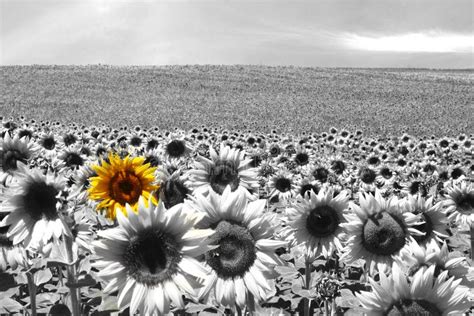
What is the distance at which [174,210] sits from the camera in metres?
2.43

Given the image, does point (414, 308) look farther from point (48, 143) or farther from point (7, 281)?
point (48, 143)

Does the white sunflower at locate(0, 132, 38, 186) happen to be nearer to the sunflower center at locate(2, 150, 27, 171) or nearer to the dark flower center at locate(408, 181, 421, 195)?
the sunflower center at locate(2, 150, 27, 171)

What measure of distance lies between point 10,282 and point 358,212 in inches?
137

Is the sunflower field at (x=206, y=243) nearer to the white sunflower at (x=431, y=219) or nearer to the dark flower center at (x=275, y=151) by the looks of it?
the white sunflower at (x=431, y=219)

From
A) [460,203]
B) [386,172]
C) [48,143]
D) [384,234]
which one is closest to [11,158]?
[384,234]

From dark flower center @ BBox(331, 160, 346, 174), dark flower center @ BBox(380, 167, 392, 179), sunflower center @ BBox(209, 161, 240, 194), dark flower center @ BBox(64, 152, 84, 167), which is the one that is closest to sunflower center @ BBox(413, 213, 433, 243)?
sunflower center @ BBox(209, 161, 240, 194)

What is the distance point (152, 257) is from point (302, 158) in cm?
879

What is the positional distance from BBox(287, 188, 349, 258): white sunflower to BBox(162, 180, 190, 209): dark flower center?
3.32 feet

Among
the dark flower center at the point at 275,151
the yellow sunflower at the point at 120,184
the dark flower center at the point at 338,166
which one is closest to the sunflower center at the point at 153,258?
the yellow sunflower at the point at 120,184

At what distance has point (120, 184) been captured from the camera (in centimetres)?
354

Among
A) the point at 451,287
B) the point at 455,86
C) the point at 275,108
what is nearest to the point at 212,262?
the point at 451,287

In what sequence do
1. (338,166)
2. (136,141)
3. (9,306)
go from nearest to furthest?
(9,306), (338,166), (136,141)

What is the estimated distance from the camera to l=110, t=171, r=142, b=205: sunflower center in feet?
11.4

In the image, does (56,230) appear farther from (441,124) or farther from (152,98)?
(152,98)
